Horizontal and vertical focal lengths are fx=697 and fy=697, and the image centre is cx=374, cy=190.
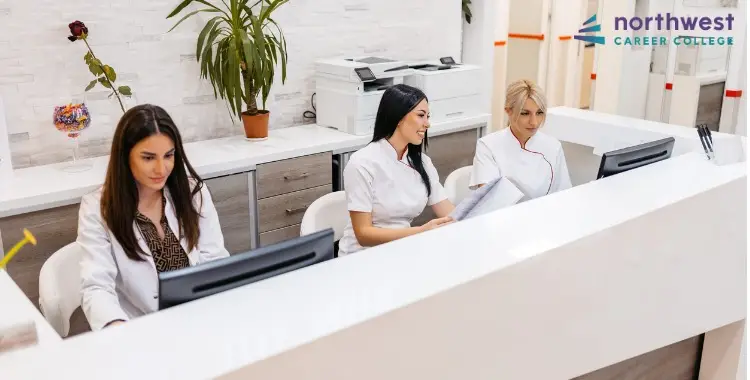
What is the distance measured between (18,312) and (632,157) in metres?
1.86

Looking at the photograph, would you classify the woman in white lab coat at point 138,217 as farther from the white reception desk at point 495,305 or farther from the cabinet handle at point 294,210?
the cabinet handle at point 294,210

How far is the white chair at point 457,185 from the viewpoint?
3008 millimetres

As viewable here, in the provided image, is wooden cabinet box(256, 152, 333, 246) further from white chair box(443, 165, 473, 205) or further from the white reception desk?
the white reception desk

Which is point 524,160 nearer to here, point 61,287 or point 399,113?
point 399,113

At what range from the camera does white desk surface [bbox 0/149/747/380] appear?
1.19 meters

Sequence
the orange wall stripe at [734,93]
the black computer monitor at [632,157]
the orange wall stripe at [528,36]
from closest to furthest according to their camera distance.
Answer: the black computer monitor at [632,157] < the orange wall stripe at [734,93] < the orange wall stripe at [528,36]

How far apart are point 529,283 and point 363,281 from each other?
369mm

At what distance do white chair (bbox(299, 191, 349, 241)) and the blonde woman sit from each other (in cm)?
55

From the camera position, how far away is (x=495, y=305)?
148 centimetres

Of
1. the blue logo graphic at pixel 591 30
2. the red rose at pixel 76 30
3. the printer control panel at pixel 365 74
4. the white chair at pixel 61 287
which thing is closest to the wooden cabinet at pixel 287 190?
the printer control panel at pixel 365 74

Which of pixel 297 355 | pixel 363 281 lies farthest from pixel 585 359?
pixel 297 355

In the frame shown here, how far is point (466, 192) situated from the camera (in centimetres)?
306

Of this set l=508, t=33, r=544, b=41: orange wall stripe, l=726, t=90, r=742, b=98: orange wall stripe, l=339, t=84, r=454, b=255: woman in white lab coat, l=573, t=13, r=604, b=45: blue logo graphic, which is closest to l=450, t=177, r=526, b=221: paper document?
l=339, t=84, r=454, b=255: woman in white lab coat

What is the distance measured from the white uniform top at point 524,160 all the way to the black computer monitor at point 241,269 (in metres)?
1.44
